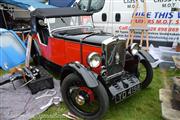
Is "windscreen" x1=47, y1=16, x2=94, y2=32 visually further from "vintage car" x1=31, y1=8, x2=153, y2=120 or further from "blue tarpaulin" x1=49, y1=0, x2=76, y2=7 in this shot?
"blue tarpaulin" x1=49, y1=0, x2=76, y2=7

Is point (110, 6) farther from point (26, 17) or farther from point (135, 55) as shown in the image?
point (26, 17)

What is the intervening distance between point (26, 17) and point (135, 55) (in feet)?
21.5

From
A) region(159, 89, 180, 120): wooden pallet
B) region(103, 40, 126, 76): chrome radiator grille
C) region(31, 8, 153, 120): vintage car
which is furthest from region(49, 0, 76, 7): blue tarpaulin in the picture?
region(159, 89, 180, 120): wooden pallet

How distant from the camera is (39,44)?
4.70 metres

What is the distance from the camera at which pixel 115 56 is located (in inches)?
131

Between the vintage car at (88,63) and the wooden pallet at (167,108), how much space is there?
0.44 meters

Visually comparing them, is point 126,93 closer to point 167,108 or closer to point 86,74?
point 167,108

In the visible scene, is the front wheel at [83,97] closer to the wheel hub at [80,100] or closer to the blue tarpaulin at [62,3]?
the wheel hub at [80,100]

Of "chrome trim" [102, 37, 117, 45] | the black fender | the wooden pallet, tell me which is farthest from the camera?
"chrome trim" [102, 37, 117, 45]

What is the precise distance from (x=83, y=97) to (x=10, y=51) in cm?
256

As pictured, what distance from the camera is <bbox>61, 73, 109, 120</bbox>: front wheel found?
2.81 meters

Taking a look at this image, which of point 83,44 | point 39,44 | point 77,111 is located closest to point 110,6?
point 39,44

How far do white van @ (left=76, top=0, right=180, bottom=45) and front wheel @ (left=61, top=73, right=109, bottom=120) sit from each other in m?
3.04

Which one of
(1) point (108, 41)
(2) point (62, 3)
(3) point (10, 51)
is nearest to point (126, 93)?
(1) point (108, 41)
